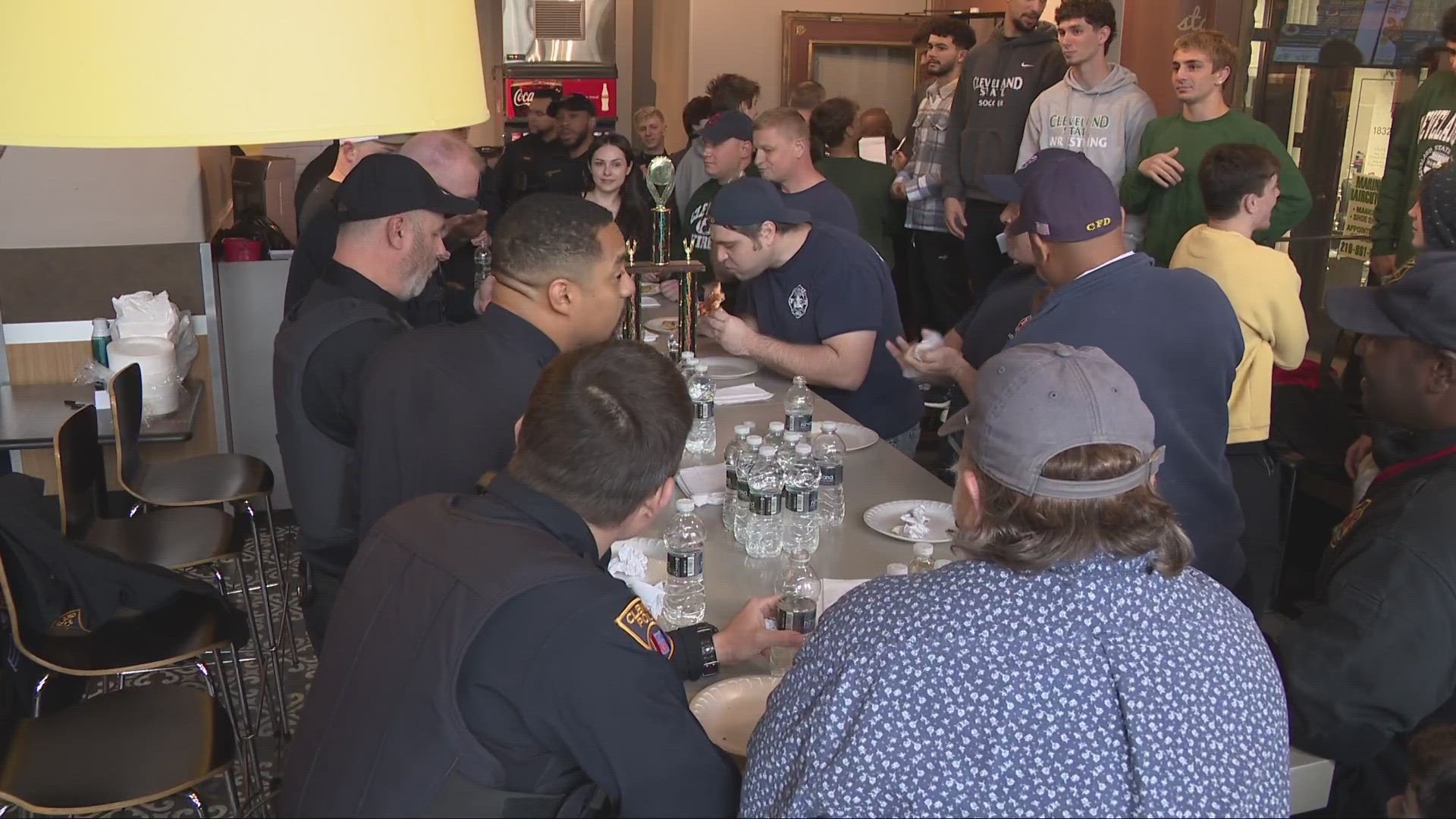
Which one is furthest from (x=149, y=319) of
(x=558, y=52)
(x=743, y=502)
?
(x=558, y=52)

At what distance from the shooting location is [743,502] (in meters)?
2.70

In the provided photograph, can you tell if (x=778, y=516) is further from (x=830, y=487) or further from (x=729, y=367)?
(x=729, y=367)

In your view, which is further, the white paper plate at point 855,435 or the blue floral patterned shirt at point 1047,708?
the white paper plate at point 855,435

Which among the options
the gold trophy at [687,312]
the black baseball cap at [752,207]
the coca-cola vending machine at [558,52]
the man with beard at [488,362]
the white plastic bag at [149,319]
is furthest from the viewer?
the coca-cola vending machine at [558,52]

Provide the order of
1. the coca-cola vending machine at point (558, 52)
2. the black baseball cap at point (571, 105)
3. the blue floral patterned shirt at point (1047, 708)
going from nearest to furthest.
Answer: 1. the blue floral patterned shirt at point (1047, 708)
2. the black baseball cap at point (571, 105)
3. the coca-cola vending machine at point (558, 52)

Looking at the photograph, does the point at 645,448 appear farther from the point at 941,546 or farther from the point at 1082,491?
the point at 941,546

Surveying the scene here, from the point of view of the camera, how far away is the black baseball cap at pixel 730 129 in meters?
5.64

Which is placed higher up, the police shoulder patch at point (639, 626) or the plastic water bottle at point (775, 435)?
the police shoulder patch at point (639, 626)

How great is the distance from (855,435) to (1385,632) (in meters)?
1.74

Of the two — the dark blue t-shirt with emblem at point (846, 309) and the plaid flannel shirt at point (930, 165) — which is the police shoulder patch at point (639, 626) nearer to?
the dark blue t-shirt with emblem at point (846, 309)

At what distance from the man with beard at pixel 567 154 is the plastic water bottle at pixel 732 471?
14.5 feet

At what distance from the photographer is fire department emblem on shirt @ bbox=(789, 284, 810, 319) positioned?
3.94 meters

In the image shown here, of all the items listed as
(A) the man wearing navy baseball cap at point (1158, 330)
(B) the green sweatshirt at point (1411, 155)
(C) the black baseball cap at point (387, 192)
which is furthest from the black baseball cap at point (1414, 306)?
(B) the green sweatshirt at point (1411, 155)

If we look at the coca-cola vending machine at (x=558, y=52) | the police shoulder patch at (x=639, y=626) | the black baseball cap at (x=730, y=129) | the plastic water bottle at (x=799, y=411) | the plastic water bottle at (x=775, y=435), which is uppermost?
the coca-cola vending machine at (x=558, y=52)
